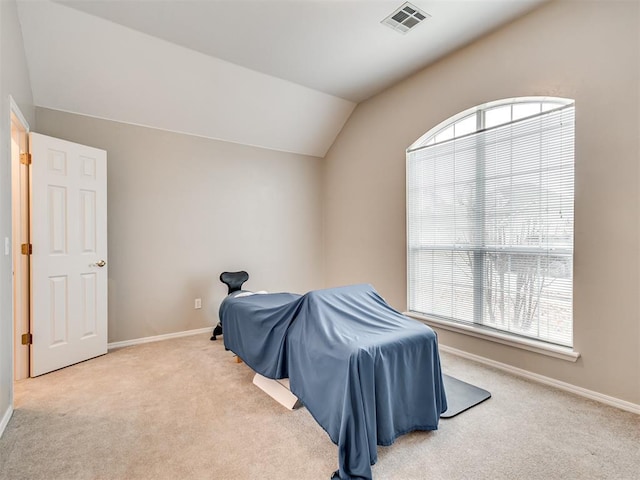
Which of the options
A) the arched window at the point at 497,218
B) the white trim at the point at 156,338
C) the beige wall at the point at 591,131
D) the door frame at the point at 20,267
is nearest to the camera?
the beige wall at the point at 591,131

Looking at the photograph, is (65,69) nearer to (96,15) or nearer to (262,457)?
(96,15)

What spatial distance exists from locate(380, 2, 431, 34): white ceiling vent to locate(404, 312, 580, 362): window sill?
278 cm

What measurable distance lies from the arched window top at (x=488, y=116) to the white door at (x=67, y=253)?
134 inches

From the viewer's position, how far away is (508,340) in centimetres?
280

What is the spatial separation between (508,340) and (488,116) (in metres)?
2.05

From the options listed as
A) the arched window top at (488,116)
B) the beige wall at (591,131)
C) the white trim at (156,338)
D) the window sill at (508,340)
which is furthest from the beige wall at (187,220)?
the beige wall at (591,131)

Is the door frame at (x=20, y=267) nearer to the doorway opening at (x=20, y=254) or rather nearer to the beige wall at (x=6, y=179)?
the doorway opening at (x=20, y=254)

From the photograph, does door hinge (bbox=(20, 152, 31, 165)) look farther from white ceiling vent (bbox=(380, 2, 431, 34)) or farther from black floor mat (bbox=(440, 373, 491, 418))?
black floor mat (bbox=(440, 373, 491, 418))

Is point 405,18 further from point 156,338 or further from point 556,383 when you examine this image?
point 156,338

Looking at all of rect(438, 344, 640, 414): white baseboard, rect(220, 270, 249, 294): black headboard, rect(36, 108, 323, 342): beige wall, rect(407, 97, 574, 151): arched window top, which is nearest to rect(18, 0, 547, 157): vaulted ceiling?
rect(36, 108, 323, 342): beige wall

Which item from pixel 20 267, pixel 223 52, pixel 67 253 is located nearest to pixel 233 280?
pixel 67 253

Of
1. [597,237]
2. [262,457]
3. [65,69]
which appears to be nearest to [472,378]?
[597,237]

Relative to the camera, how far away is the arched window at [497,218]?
2572 mm

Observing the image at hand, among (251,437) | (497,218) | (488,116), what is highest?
(488,116)
